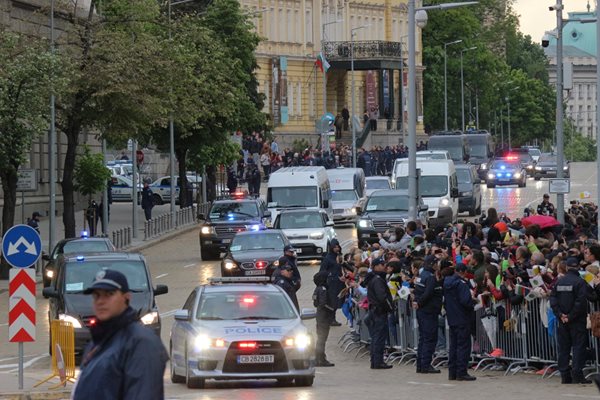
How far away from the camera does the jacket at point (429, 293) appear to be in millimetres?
20750

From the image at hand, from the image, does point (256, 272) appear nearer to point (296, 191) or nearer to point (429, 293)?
point (296, 191)

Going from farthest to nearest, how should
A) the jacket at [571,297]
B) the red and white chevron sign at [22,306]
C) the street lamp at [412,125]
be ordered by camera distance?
the street lamp at [412,125], the red and white chevron sign at [22,306], the jacket at [571,297]

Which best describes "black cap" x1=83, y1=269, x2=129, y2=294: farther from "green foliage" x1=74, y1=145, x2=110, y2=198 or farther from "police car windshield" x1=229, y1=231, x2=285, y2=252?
"green foliage" x1=74, y1=145, x2=110, y2=198

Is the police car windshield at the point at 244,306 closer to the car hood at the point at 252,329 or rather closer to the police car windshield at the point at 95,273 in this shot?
the car hood at the point at 252,329

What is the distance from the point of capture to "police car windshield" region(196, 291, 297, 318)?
19938 millimetres

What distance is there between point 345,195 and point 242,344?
126 feet

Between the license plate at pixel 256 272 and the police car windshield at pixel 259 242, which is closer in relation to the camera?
the license plate at pixel 256 272

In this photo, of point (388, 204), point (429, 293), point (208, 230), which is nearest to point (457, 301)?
point (429, 293)

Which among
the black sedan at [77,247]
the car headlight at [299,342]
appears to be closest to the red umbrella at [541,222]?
the black sedan at [77,247]

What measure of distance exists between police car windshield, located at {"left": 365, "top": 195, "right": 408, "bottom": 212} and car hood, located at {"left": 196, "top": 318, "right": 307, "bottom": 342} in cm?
2718

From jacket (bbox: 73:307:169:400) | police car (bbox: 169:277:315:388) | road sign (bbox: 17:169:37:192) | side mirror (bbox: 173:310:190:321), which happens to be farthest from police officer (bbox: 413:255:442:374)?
road sign (bbox: 17:169:37:192)

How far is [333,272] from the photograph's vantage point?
24.4m

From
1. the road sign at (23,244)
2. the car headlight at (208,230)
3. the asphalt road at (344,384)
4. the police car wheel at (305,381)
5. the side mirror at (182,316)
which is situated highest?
the road sign at (23,244)

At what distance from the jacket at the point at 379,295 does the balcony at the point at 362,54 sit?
84494mm
